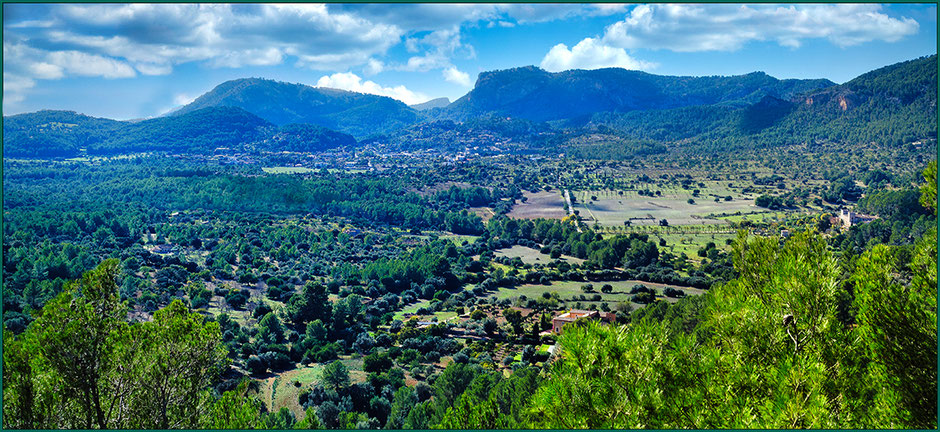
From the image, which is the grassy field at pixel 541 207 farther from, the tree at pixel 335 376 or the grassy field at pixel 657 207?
the tree at pixel 335 376

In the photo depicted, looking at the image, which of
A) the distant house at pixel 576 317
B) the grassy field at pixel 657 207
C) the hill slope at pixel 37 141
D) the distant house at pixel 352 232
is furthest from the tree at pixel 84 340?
the hill slope at pixel 37 141

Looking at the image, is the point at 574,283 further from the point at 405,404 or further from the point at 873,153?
the point at 873,153

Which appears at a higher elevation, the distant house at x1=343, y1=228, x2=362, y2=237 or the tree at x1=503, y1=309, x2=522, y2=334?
the distant house at x1=343, y1=228, x2=362, y2=237

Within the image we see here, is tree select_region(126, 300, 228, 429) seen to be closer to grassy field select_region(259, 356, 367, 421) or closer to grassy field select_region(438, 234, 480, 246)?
grassy field select_region(259, 356, 367, 421)

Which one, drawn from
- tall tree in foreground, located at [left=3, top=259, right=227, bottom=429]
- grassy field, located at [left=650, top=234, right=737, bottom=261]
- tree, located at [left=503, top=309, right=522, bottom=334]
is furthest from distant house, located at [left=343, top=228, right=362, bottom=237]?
tall tree in foreground, located at [left=3, top=259, right=227, bottom=429]

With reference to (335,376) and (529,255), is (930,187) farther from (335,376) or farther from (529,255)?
(529,255)
